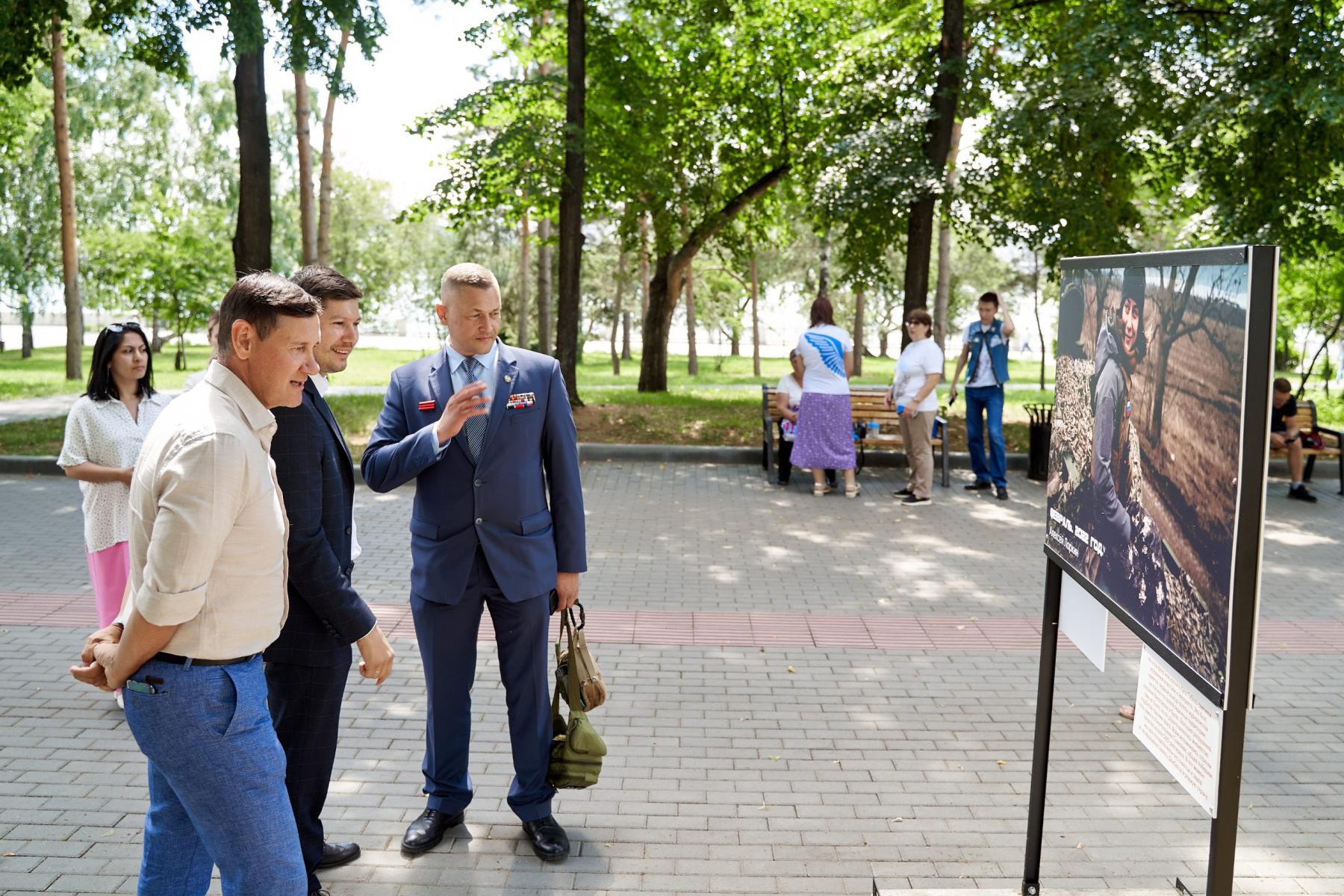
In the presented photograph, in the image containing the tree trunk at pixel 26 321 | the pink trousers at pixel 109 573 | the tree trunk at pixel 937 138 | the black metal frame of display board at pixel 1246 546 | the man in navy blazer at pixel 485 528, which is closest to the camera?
the black metal frame of display board at pixel 1246 546

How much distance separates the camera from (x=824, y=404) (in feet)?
38.0

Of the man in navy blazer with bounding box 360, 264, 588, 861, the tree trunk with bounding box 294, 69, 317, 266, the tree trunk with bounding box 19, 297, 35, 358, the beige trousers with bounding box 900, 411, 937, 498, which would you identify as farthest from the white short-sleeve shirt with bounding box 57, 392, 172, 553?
the tree trunk with bounding box 19, 297, 35, 358

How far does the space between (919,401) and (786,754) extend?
681 cm

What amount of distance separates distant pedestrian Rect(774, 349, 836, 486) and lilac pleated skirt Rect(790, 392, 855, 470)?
0.73 ft

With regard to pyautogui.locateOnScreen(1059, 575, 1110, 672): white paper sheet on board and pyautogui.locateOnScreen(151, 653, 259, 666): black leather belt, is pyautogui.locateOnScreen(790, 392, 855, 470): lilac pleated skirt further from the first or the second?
pyautogui.locateOnScreen(151, 653, 259, 666): black leather belt

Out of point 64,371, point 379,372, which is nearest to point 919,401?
point 379,372

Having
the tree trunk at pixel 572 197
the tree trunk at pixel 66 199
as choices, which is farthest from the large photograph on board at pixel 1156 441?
the tree trunk at pixel 66 199

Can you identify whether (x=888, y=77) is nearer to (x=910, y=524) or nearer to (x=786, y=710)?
(x=910, y=524)

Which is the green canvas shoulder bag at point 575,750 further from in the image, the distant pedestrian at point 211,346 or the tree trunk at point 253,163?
the tree trunk at point 253,163

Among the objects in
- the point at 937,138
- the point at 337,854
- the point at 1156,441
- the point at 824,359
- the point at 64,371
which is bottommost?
the point at 337,854

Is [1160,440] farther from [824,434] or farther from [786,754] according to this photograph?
[824,434]

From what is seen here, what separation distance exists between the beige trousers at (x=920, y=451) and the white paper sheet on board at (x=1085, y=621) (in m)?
7.97

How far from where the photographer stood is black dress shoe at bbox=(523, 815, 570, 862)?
4129 mm

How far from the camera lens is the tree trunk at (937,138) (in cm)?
1532
